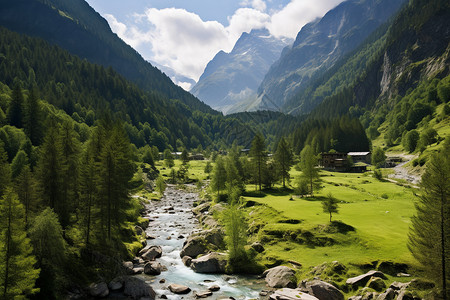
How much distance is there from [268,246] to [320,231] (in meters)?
9.03

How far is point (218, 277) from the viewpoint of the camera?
41.8 m

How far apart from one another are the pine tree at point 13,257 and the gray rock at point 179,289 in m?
15.7

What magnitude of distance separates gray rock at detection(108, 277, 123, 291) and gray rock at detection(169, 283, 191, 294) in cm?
658

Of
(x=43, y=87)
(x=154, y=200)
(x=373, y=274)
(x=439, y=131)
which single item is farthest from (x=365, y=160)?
(x=43, y=87)

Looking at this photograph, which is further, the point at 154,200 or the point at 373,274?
the point at 154,200

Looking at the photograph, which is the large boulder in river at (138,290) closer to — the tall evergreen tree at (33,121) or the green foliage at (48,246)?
the green foliage at (48,246)

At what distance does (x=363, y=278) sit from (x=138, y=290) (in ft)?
89.8

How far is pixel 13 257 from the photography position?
86.1 feet

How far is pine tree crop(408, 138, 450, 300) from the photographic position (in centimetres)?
2516

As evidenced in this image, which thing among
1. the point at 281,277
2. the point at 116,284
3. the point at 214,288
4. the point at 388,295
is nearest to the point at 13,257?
the point at 116,284

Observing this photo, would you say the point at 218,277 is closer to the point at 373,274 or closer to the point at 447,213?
the point at 373,274

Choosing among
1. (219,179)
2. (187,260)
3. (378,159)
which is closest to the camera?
(187,260)

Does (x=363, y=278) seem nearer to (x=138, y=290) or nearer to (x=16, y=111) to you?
(x=138, y=290)

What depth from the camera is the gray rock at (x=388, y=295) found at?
28.2 meters
